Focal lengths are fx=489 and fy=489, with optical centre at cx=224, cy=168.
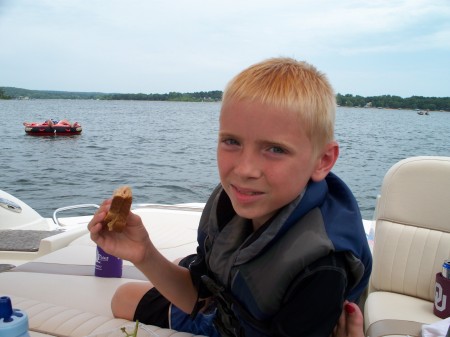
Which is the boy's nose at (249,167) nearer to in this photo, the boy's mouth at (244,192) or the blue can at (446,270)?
the boy's mouth at (244,192)

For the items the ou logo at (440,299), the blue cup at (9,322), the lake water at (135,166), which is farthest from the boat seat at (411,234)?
the lake water at (135,166)

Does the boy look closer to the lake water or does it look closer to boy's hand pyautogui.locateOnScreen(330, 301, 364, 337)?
boy's hand pyautogui.locateOnScreen(330, 301, 364, 337)

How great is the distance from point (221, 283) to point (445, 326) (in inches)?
44.1

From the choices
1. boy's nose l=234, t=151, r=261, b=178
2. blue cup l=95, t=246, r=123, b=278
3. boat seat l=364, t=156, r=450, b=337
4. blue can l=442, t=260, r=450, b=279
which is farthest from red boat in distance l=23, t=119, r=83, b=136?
boy's nose l=234, t=151, r=261, b=178

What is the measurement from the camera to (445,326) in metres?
2.11

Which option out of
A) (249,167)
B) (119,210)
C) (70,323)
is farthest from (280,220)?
(70,323)

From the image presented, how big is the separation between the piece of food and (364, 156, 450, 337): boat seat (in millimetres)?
1726

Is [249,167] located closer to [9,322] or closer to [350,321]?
[350,321]

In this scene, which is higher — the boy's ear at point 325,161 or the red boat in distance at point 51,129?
the boy's ear at point 325,161

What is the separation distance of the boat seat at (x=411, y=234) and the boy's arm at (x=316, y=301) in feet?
4.81

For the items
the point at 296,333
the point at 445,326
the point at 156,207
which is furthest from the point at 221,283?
the point at 156,207

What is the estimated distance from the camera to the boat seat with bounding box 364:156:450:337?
2.79 meters

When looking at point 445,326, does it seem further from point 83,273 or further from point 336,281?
point 83,273

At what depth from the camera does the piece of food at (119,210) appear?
1.44 metres
